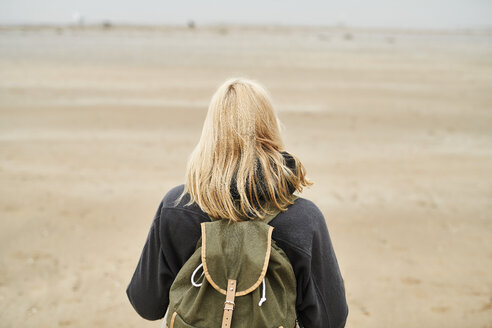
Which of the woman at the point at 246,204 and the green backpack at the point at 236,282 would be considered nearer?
the green backpack at the point at 236,282

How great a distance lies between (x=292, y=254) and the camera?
1.74 meters

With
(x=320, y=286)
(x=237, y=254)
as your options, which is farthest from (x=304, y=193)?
(x=237, y=254)

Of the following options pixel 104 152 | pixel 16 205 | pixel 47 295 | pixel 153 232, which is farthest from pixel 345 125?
pixel 153 232

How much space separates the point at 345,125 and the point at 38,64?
15770 mm

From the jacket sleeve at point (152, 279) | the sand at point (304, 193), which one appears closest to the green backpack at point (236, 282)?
the jacket sleeve at point (152, 279)

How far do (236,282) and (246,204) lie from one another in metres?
0.30

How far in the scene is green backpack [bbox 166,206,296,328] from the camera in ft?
5.24

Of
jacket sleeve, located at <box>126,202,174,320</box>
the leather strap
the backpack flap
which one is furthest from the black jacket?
the leather strap

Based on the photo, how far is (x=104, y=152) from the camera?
8195mm

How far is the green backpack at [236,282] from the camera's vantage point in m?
1.60

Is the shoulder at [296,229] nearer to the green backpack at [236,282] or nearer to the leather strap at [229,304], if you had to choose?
the green backpack at [236,282]

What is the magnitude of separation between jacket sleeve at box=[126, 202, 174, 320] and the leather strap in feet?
1.34

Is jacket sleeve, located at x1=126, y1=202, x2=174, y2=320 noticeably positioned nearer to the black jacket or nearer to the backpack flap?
the black jacket

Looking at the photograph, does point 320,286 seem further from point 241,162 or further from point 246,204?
point 241,162
